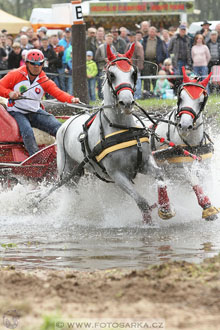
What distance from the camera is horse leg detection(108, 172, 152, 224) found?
7.68m

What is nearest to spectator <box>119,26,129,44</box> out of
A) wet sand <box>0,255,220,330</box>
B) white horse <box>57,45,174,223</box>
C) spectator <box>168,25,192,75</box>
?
spectator <box>168,25,192,75</box>

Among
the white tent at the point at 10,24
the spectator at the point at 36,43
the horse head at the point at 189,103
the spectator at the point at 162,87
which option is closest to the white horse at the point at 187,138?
the horse head at the point at 189,103

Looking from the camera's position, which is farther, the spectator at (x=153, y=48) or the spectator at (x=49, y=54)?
the spectator at (x=153, y=48)

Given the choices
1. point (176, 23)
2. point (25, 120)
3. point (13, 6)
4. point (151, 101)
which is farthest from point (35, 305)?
point (13, 6)

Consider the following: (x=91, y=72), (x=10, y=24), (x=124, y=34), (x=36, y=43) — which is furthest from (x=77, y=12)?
(x=10, y=24)

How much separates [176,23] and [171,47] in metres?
11.6

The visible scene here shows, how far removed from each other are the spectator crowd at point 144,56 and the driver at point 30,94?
6.47 m

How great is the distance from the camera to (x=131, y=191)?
303 inches

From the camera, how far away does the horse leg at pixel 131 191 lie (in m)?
7.68

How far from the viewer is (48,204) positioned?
31.5 feet

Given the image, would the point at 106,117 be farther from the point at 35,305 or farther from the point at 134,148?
the point at 35,305

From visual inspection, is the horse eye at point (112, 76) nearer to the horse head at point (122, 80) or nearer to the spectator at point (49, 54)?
the horse head at point (122, 80)

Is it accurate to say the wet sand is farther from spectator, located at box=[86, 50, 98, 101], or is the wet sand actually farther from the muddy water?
spectator, located at box=[86, 50, 98, 101]

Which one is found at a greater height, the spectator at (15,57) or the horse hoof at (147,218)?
the spectator at (15,57)
